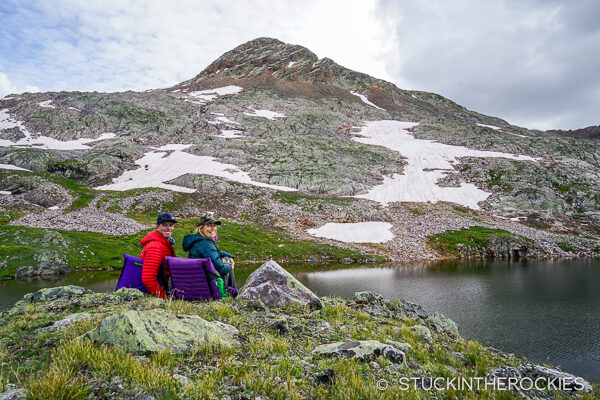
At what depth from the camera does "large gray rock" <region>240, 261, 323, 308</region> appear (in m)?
12.4

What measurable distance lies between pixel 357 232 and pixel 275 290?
5659cm

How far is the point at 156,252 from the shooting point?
34.4ft

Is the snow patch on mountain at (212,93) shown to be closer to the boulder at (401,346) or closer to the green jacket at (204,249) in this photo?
the green jacket at (204,249)

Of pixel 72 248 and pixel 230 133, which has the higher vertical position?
pixel 230 133

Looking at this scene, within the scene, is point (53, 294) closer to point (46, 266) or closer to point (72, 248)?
point (46, 266)

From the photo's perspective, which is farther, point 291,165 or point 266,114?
point 266,114

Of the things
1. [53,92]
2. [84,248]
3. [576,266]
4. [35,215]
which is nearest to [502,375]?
[84,248]

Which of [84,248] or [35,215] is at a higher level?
[35,215]

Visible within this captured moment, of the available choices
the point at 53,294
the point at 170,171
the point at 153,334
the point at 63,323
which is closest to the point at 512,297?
the point at 153,334

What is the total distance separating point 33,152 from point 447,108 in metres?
204

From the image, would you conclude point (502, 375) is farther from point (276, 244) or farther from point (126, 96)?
point (126, 96)

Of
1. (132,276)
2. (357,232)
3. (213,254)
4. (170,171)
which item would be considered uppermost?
(170,171)

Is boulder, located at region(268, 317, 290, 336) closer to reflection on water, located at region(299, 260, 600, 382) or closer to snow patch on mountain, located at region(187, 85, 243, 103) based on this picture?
reflection on water, located at region(299, 260, 600, 382)

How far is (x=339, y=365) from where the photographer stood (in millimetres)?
6145
